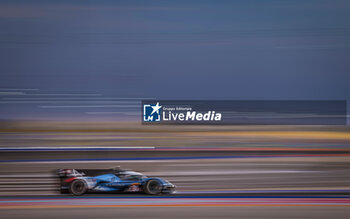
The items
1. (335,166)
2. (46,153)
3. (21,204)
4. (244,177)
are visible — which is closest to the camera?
(21,204)

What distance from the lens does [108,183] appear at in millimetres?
3975

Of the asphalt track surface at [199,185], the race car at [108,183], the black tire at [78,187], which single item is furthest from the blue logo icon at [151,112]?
the black tire at [78,187]

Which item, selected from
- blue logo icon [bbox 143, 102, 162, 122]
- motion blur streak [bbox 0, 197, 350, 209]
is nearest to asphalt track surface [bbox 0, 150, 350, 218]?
motion blur streak [bbox 0, 197, 350, 209]

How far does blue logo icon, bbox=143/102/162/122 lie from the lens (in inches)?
226

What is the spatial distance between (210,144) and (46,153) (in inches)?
102

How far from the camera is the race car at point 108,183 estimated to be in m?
3.97

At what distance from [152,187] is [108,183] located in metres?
0.47

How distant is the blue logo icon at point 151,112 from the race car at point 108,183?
1833mm

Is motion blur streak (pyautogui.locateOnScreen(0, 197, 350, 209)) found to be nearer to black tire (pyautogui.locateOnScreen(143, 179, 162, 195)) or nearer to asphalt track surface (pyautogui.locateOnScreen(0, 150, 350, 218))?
asphalt track surface (pyautogui.locateOnScreen(0, 150, 350, 218))

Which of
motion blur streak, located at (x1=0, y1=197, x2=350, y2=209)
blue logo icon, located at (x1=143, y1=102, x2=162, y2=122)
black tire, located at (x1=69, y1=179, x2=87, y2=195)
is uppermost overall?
blue logo icon, located at (x1=143, y1=102, x2=162, y2=122)

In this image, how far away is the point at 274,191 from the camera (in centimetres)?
430

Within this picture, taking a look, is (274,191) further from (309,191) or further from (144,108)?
(144,108)

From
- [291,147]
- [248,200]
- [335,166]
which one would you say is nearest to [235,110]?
[291,147]

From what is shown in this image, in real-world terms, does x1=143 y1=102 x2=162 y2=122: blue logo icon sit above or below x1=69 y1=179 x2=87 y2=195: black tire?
above
